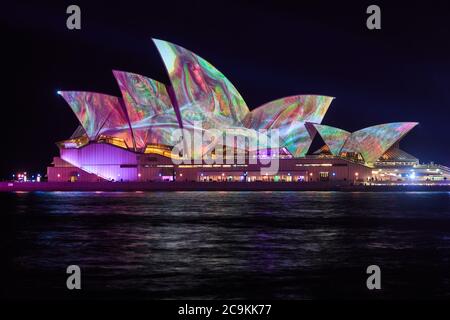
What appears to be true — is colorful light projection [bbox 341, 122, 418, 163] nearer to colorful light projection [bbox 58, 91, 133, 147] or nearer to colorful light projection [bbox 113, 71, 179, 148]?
colorful light projection [bbox 113, 71, 179, 148]

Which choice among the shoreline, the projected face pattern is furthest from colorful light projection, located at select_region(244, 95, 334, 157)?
the shoreline

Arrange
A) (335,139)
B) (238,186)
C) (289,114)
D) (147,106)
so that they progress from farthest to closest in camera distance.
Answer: (335,139)
(238,186)
(289,114)
(147,106)

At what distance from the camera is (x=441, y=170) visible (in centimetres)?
6544

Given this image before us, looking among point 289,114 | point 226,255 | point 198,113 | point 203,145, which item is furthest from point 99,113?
point 226,255

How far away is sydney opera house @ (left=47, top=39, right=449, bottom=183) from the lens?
55000mm

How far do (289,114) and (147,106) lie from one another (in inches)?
514

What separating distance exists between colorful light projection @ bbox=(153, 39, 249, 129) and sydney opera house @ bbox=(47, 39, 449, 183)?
3.6 inches

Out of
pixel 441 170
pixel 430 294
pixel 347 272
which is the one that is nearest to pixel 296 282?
pixel 347 272

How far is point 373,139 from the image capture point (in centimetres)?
6053

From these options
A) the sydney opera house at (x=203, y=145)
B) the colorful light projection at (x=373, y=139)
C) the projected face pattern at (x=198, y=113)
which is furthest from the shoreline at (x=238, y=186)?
the colorful light projection at (x=373, y=139)

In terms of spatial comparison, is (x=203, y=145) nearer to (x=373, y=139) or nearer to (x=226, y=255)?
(x=373, y=139)

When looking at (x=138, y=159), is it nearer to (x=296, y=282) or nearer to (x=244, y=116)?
(x=244, y=116)

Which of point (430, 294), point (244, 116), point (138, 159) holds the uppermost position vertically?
point (244, 116)

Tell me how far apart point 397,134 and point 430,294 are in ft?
166
